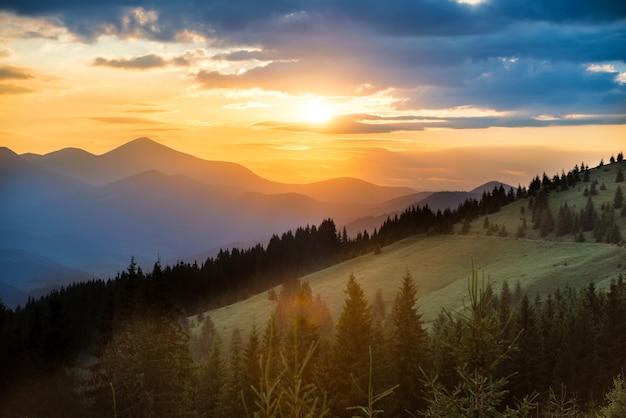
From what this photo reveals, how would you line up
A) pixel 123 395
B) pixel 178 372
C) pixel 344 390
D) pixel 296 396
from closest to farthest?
pixel 296 396
pixel 344 390
pixel 123 395
pixel 178 372

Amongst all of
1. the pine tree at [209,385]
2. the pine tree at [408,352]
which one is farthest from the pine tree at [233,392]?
the pine tree at [408,352]

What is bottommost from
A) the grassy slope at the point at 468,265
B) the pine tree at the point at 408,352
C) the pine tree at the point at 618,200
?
the grassy slope at the point at 468,265

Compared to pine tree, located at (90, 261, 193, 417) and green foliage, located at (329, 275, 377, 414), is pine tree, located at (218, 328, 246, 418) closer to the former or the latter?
pine tree, located at (90, 261, 193, 417)

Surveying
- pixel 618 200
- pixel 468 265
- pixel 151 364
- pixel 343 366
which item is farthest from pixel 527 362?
pixel 618 200

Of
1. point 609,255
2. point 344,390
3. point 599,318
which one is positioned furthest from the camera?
point 609,255

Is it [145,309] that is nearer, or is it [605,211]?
[145,309]

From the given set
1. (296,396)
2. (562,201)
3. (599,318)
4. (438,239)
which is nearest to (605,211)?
(562,201)

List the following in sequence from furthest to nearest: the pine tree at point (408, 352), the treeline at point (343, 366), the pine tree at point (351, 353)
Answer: the pine tree at point (408, 352) → the treeline at point (343, 366) → the pine tree at point (351, 353)

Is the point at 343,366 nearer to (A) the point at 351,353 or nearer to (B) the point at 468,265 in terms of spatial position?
(A) the point at 351,353

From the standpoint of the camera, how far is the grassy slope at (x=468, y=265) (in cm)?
9175

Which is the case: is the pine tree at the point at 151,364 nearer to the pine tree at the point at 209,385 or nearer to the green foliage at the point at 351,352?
the pine tree at the point at 209,385

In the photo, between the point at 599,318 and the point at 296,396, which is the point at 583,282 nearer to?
the point at 599,318

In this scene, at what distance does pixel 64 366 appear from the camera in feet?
190

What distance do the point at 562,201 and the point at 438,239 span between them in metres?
38.7
